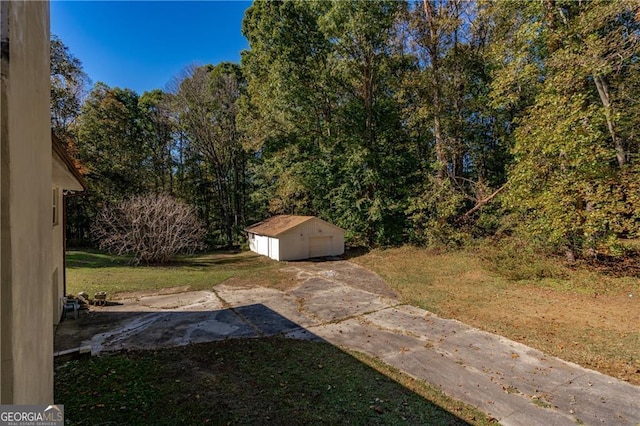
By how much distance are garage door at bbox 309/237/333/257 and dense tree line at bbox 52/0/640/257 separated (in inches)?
98.3

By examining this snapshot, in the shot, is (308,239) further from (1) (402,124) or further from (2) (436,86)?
(2) (436,86)

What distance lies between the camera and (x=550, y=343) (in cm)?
689

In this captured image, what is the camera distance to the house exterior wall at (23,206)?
4.43 feet

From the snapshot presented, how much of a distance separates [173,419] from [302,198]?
20279mm

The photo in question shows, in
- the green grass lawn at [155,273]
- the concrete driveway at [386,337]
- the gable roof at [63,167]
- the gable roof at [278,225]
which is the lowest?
the concrete driveway at [386,337]

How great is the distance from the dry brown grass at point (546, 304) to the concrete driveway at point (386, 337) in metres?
0.65

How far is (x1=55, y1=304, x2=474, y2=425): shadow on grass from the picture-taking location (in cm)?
436

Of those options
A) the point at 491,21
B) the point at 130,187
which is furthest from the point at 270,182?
the point at 491,21

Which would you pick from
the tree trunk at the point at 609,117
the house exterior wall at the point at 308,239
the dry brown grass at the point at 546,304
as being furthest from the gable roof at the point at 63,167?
the tree trunk at the point at 609,117

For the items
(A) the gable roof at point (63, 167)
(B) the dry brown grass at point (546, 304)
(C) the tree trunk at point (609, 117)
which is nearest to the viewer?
(A) the gable roof at point (63, 167)

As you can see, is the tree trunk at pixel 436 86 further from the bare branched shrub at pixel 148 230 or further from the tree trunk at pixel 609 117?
the bare branched shrub at pixel 148 230

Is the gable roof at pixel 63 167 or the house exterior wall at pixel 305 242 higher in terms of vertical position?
the gable roof at pixel 63 167

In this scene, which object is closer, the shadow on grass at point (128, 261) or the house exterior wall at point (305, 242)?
the shadow on grass at point (128, 261)

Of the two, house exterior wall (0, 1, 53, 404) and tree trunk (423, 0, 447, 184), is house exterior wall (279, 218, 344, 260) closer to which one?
tree trunk (423, 0, 447, 184)
